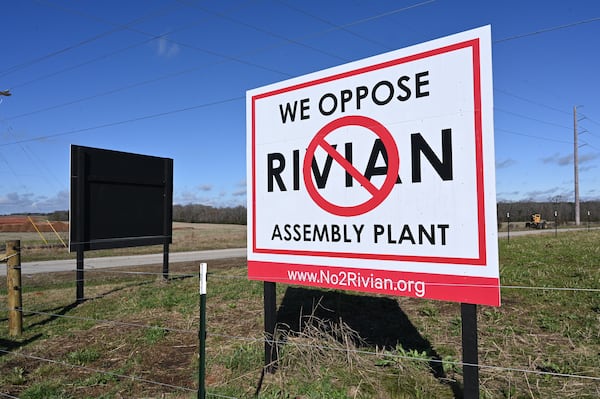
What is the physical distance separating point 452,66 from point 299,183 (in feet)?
6.03

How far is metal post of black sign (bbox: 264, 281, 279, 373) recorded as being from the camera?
14.5ft

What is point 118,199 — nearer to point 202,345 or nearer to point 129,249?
point 202,345

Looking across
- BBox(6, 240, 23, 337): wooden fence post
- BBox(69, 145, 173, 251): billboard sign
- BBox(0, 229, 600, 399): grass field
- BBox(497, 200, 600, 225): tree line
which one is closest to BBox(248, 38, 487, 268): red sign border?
BBox(0, 229, 600, 399): grass field

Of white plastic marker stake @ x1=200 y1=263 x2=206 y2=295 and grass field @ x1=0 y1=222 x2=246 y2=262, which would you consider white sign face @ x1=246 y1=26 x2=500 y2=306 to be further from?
grass field @ x1=0 y1=222 x2=246 y2=262

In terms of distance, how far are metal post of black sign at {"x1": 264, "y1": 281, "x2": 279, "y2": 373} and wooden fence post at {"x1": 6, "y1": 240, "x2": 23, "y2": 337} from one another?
4.14 m

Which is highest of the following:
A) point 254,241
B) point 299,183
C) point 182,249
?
point 299,183

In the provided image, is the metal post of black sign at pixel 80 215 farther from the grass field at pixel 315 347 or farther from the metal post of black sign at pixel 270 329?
the metal post of black sign at pixel 270 329

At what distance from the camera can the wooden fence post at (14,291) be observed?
6.33m

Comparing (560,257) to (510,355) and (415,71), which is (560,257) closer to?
(510,355)

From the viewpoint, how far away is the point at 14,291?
6543mm

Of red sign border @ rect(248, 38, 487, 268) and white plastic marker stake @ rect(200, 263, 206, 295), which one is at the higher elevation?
red sign border @ rect(248, 38, 487, 268)

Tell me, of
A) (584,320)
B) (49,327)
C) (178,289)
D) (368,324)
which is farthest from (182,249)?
(584,320)

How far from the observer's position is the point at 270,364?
4.40 m

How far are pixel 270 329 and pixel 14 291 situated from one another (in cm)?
450
